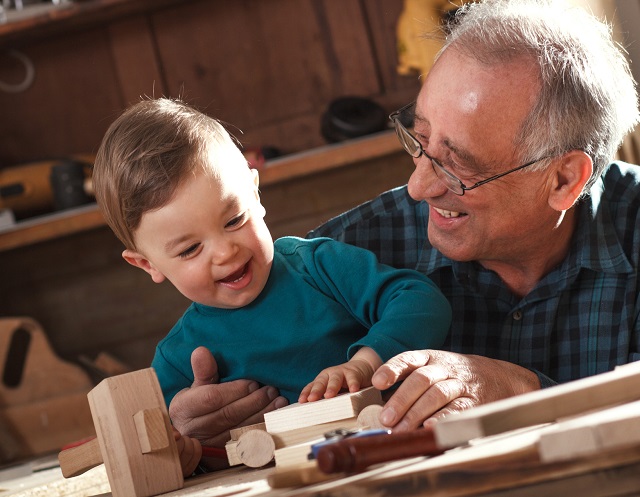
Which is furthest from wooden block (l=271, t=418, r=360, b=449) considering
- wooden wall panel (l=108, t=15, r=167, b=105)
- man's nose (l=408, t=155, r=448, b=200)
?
wooden wall panel (l=108, t=15, r=167, b=105)

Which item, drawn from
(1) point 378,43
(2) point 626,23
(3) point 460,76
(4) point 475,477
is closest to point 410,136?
(3) point 460,76

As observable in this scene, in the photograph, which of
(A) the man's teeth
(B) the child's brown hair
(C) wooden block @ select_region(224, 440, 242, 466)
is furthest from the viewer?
(A) the man's teeth

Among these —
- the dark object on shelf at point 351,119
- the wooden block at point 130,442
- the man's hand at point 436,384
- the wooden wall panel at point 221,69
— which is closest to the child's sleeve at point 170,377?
the wooden block at point 130,442

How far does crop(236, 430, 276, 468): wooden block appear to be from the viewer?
958mm

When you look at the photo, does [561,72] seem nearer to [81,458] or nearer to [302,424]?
[302,424]

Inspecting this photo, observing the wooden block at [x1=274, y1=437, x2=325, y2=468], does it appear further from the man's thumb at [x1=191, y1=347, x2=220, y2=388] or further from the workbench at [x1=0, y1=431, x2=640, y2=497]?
the man's thumb at [x1=191, y1=347, x2=220, y2=388]

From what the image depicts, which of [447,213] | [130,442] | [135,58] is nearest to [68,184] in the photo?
[135,58]

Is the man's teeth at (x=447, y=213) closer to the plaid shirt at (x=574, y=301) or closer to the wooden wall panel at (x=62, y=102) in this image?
the plaid shirt at (x=574, y=301)

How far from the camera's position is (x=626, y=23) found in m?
2.40

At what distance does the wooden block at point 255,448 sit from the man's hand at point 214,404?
0.96 ft

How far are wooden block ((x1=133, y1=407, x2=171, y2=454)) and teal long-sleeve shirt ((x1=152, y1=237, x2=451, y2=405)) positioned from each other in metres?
0.31

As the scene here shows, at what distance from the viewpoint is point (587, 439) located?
0.56 meters

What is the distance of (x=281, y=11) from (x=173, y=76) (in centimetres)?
44

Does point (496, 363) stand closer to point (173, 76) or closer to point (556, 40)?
point (556, 40)
